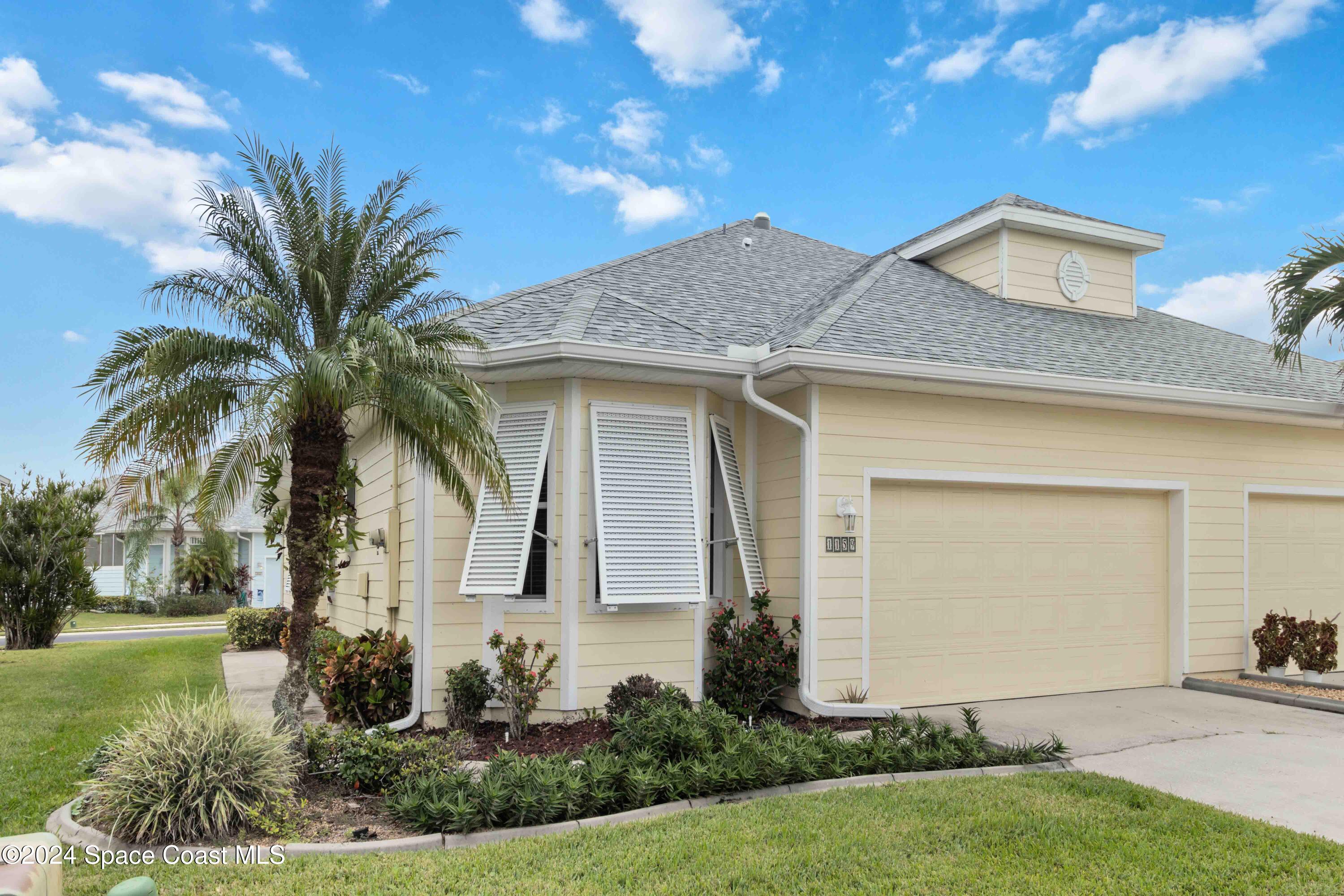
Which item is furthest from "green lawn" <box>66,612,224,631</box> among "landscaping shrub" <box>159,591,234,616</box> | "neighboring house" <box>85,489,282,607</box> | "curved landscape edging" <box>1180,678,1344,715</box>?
"curved landscape edging" <box>1180,678,1344,715</box>

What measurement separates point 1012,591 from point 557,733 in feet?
A: 17.2

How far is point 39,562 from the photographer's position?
16.8 m

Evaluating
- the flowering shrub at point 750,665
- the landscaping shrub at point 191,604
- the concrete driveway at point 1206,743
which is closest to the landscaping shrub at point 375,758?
the flowering shrub at point 750,665

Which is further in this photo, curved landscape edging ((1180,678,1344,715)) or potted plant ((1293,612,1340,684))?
potted plant ((1293,612,1340,684))

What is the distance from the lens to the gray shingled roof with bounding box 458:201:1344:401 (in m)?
8.55

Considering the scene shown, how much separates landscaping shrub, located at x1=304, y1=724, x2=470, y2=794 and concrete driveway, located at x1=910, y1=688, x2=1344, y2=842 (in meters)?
4.70

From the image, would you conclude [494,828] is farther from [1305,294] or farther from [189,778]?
[1305,294]

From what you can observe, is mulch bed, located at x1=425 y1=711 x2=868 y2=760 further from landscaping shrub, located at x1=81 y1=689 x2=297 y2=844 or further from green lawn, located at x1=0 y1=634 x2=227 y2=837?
green lawn, located at x1=0 y1=634 x2=227 y2=837

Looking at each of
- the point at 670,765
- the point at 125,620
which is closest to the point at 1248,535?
the point at 670,765

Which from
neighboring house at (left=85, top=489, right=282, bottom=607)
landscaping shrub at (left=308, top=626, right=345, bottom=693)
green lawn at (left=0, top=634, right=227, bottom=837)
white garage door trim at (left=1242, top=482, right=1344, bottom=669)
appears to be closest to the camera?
green lawn at (left=0, top=634, right=227, bottom=837)

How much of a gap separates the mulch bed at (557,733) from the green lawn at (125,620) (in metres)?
23.3

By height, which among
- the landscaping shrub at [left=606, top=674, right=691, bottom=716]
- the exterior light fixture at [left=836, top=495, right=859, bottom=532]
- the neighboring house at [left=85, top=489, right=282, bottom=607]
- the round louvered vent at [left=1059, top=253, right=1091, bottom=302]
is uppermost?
the round louvered vent at [left=1059, top=253, right=1091, bottom=302]

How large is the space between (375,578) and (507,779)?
5.91 metres

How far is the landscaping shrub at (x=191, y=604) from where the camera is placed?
96.9ft
